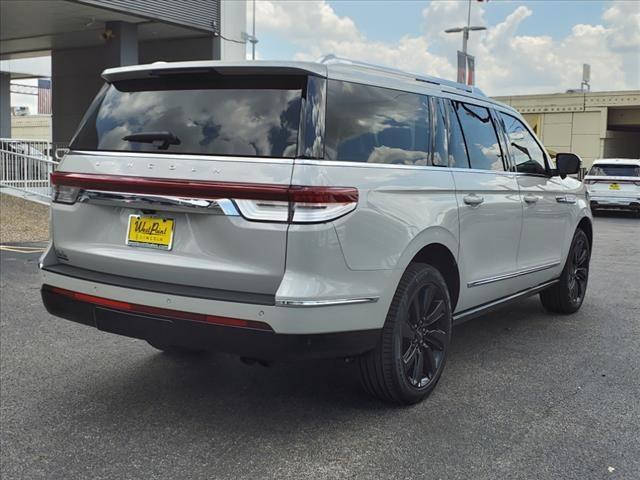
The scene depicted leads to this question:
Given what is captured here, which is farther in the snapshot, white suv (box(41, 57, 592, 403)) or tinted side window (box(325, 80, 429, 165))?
tinted side window (box(325, 80, 429, 165))

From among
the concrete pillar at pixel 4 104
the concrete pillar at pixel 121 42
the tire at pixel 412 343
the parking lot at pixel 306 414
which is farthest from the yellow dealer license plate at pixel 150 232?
the concrete pillar at pixel 4 104

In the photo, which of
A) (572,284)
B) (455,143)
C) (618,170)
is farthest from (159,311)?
(618,170)

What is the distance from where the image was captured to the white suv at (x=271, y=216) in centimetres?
318

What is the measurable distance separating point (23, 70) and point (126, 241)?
2779cm

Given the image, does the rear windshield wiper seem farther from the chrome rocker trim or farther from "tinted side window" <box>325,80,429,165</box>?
the chrome rocker trim

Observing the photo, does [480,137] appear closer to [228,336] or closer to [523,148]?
[523,148]

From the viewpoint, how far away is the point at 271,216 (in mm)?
3145

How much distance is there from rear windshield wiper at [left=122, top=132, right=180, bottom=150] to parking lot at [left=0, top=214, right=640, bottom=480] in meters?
1.50

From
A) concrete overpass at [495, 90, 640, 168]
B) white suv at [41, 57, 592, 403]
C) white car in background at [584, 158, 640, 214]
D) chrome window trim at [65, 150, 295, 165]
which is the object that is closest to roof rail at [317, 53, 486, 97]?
white suv at [41, 57, 592, 403]

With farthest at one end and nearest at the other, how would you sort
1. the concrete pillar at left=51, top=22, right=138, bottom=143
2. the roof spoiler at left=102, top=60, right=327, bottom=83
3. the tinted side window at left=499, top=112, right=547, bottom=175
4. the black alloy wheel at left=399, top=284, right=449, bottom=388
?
the concrete pillar at left=51, top=22, right=138, bottom=143 → the tinted side window at left=499, top=112, right=547, bottom=175 → the black alloy wheel at left=399, top=284, right=449, bottom=388 → the roof spoiler at left=102, top=60, right=327, bottom=83

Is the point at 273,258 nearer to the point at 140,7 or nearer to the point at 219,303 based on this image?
the point at 219,303

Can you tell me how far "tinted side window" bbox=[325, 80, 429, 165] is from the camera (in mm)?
3433

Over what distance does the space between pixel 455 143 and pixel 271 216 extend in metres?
1.75

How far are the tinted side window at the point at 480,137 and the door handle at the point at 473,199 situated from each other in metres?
0.23
